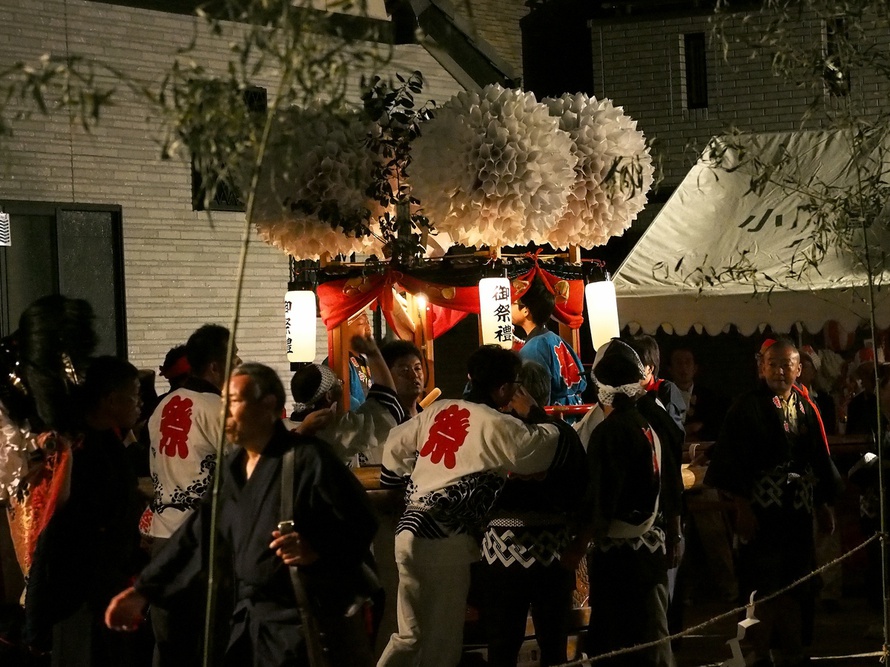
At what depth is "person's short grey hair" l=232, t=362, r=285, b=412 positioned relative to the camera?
4617 millimetres

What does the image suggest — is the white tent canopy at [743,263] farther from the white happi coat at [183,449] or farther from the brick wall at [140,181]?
the white happi coat at [183,449]

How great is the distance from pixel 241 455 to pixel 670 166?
1212 cm

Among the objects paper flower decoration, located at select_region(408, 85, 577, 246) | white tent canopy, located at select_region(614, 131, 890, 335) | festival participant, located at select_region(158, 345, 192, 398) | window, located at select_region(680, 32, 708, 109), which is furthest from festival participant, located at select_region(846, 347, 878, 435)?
window, located at select_region(680, 32, 708, 109)

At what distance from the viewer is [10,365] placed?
651cm

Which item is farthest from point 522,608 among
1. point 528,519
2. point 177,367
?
point 177,367

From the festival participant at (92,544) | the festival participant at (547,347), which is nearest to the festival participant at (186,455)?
the festival participant at (92,544)

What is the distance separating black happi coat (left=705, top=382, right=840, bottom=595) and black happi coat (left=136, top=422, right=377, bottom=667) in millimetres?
3485

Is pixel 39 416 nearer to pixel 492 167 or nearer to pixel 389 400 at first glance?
pixel 389 400

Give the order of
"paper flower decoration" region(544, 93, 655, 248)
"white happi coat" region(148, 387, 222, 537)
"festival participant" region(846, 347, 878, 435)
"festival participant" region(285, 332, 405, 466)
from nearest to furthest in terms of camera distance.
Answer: "white happi coat" region(148, 387, 222, 537)
"festival participant" region(285, 332, 405, 466)
"paper flower decoration" region(544, 93, 655, 248)
"festival participant" region(846, 347, 878, 435)

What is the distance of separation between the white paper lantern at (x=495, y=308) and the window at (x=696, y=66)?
837cm

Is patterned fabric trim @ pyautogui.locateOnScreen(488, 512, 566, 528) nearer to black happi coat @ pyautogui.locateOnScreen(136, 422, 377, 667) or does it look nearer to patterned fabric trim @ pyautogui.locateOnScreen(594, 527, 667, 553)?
patterned fabric trim @ pyautogui.locateOnScreen(594, 527, 667, 553)

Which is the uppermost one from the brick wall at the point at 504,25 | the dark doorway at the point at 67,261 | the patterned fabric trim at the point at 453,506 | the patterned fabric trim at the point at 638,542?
the brick wall at the point at 504,25

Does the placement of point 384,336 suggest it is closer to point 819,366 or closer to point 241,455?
point 819,366

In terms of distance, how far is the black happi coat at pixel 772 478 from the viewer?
24.1ft
